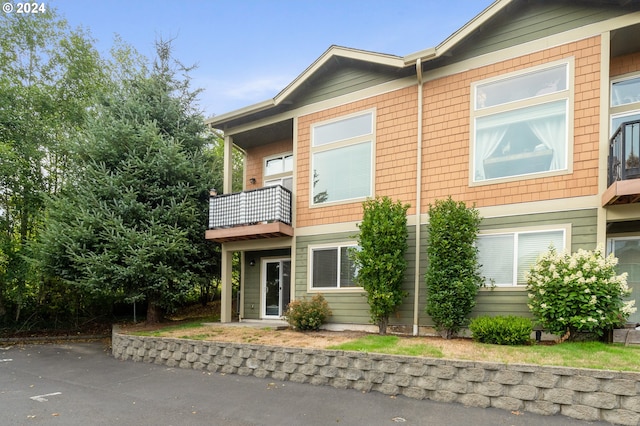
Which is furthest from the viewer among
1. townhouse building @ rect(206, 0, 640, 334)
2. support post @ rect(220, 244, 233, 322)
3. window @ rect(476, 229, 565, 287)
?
support post @ rect(220, 244, 233, 322)

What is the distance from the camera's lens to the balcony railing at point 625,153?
648 cm

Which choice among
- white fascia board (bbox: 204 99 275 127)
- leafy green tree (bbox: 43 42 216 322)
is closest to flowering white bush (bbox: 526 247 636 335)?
white fascia board (bbox: 204 99 275 127)

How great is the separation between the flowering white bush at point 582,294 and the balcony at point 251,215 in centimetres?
621

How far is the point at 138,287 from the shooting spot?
10.8m

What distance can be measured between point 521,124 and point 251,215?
22.8ft

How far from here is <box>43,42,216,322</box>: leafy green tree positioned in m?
10.2

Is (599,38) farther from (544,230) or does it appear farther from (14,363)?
(14,363)

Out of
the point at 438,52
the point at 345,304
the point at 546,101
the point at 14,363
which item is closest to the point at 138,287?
the point at 14,363

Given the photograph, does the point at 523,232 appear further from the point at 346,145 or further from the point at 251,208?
the point at 251,208

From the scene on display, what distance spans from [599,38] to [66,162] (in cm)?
1603

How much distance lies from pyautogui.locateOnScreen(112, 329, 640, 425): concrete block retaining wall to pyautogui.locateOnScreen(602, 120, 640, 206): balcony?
3.16 metres

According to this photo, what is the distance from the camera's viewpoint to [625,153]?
6574 mm

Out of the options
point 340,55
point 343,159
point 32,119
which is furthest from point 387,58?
point 32,119

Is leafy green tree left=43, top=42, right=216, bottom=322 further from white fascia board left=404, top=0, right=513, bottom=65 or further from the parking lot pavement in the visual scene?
white fascia board left=404, top=0, right=513, bottom=65
